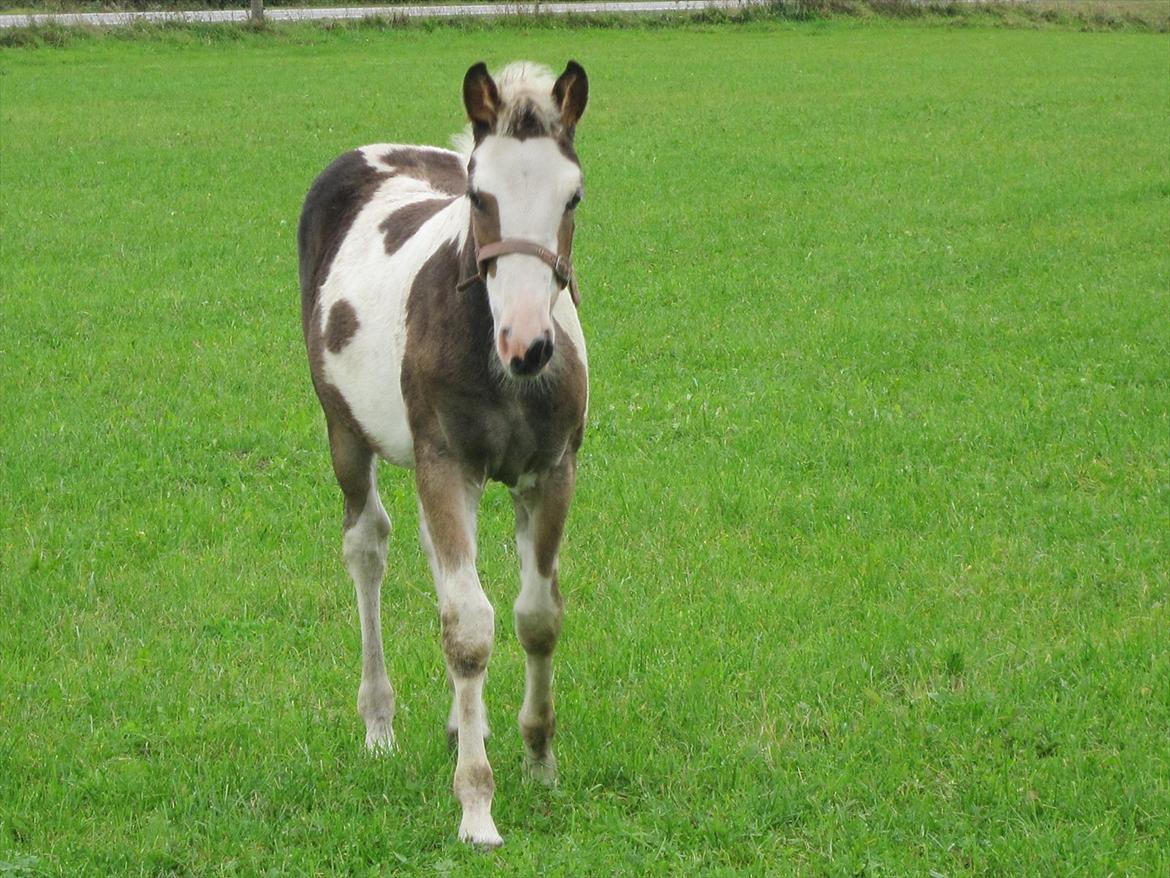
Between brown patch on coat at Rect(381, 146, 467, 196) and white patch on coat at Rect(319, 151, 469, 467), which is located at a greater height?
brown patch on coat at Rect(381, 146, 467, 196)

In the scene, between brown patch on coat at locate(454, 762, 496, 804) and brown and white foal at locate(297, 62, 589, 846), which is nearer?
brown and white foal at locate(297, 62, 589, 846)

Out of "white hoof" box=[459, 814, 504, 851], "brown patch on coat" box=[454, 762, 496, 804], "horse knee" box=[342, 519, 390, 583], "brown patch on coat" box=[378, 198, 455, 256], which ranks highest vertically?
"brown patch on coat" box=[378, 198, 455, 256]

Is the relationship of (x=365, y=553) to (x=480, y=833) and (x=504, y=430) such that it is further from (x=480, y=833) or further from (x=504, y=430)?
(x=480, y=833)

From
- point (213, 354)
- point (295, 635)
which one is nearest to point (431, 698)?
point (295, 635)

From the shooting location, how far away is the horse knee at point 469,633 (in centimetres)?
436

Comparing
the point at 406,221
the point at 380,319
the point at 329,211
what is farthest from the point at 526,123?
the point at 329,211

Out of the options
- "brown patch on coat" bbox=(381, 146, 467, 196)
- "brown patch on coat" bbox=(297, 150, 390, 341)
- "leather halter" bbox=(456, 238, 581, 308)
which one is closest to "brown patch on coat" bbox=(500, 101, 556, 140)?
"leather halter" bbox=(456, 238, 581, 308)

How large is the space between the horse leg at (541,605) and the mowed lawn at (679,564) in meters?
0.16

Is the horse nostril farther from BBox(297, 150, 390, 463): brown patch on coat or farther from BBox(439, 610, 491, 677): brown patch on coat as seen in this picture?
BBox(297, 150, 390, 463): brown patch on coat

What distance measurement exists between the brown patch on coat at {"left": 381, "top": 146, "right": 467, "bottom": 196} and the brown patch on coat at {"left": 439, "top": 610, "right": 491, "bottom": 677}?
2299 mm

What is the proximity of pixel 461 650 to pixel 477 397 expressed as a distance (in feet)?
2.51

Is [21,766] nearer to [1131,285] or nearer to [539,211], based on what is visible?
[539,211]

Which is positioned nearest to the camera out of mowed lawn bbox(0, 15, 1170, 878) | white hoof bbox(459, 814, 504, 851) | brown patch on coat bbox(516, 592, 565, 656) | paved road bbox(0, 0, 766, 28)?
white hoof bbox(459, 814, 504, 851)

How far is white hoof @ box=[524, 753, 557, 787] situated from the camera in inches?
187
